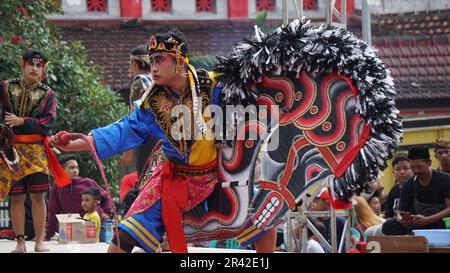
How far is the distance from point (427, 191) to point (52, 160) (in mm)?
3037

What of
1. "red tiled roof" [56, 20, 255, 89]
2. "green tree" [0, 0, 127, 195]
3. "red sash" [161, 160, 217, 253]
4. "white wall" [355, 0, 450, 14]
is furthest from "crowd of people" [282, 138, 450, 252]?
"white wall" [355, 0, 450, 14]

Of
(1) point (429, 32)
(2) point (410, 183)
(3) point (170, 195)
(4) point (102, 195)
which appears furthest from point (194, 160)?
(1) point (429, 32)

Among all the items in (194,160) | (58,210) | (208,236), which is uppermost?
(194,160)

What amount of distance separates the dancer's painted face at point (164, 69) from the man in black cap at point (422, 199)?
3.02 metres

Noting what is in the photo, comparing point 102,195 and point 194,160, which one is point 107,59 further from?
point 194,160

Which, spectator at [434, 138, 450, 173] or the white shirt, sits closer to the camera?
the white shirt

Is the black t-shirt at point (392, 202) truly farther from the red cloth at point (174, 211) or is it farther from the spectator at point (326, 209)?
the red cloth at point (174, 211)

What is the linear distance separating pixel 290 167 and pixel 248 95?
50 cm

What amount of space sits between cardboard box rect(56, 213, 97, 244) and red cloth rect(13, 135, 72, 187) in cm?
160

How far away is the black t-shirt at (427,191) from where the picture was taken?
9.74 meters

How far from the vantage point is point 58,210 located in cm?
1235

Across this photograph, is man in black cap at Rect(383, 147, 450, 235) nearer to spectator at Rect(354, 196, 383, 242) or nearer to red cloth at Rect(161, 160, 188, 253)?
spectator at Rect(354, 196, 383, 242)

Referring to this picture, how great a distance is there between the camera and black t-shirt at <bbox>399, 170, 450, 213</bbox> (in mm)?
9742

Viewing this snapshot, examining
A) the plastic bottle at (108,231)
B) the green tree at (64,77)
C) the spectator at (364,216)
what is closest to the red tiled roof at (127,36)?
the green tree at (64,77)
